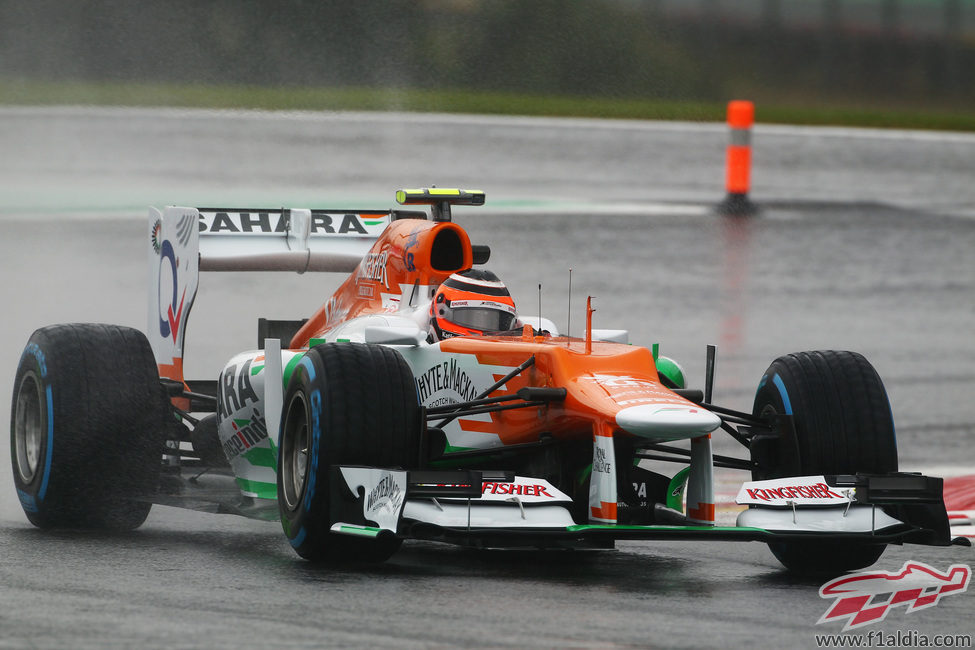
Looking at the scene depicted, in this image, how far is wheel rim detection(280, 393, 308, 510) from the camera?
28.1 ft

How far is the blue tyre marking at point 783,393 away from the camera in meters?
8.83

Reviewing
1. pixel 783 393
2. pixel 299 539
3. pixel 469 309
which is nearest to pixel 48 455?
pixel 299 539

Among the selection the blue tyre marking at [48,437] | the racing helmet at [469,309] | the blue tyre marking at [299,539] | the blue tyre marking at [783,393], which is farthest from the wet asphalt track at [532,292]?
the racing helmet at [469,309]

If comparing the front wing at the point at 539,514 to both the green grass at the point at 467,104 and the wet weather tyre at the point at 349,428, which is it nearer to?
the wet weather tyre at the point at 349,428

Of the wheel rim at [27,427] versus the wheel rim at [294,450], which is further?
the wheel rim at [27,427]

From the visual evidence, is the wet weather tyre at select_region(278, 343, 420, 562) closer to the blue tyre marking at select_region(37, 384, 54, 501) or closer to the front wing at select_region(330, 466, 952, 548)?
the front wing at select_region(330, 466, 952, 548)

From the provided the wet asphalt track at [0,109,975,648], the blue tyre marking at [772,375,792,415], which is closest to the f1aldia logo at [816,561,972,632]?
the wet asphalt track at [0,109,975,648]

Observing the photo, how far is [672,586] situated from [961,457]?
16.2 feet

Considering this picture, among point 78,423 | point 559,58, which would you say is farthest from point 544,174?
point 78,423

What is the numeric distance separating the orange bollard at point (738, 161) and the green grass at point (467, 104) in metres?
3.62

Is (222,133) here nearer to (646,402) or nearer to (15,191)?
(15,191)

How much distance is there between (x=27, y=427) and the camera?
1007 cm

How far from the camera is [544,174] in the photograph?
78.5 ft

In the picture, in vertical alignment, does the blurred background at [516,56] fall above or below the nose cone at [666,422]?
above
